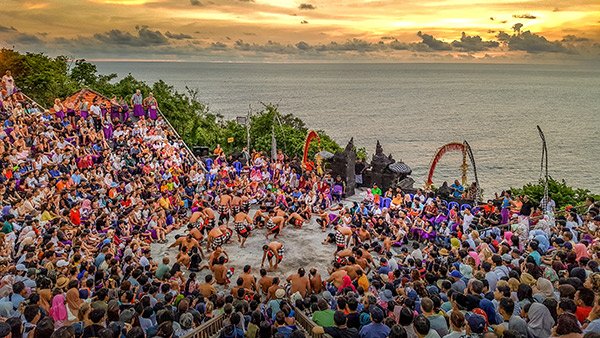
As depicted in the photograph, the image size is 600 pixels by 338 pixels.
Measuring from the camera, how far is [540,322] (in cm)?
676

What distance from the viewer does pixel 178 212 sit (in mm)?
16219

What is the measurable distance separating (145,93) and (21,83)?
10222 millimetres

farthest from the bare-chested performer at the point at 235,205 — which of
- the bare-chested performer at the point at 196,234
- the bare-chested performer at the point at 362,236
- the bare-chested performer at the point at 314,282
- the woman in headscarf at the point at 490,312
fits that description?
the woman in headscarf at the point at 490,312

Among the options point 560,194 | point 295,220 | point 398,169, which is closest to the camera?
point 295,220

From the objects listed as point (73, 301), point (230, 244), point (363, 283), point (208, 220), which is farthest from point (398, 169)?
point (73, 301)

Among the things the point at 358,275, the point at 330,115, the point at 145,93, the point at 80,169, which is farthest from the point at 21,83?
the point at 330,115

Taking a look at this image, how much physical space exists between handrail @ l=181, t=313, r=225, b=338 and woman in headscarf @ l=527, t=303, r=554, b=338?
Result: 4786 millimetres

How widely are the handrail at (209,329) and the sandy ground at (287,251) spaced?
409 cm

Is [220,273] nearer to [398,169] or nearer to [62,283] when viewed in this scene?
[62,283]

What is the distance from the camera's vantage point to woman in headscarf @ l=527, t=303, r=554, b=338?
668cm

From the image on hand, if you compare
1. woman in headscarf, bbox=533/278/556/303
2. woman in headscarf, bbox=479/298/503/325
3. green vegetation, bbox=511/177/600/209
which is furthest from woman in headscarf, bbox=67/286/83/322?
green vegetation, bbox=511/177/600/209

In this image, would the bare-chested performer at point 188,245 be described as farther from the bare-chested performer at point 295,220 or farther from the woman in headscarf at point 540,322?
the woman in headscarf at point 540,322

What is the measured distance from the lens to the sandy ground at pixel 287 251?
12797mm

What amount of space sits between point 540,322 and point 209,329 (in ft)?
16.7
